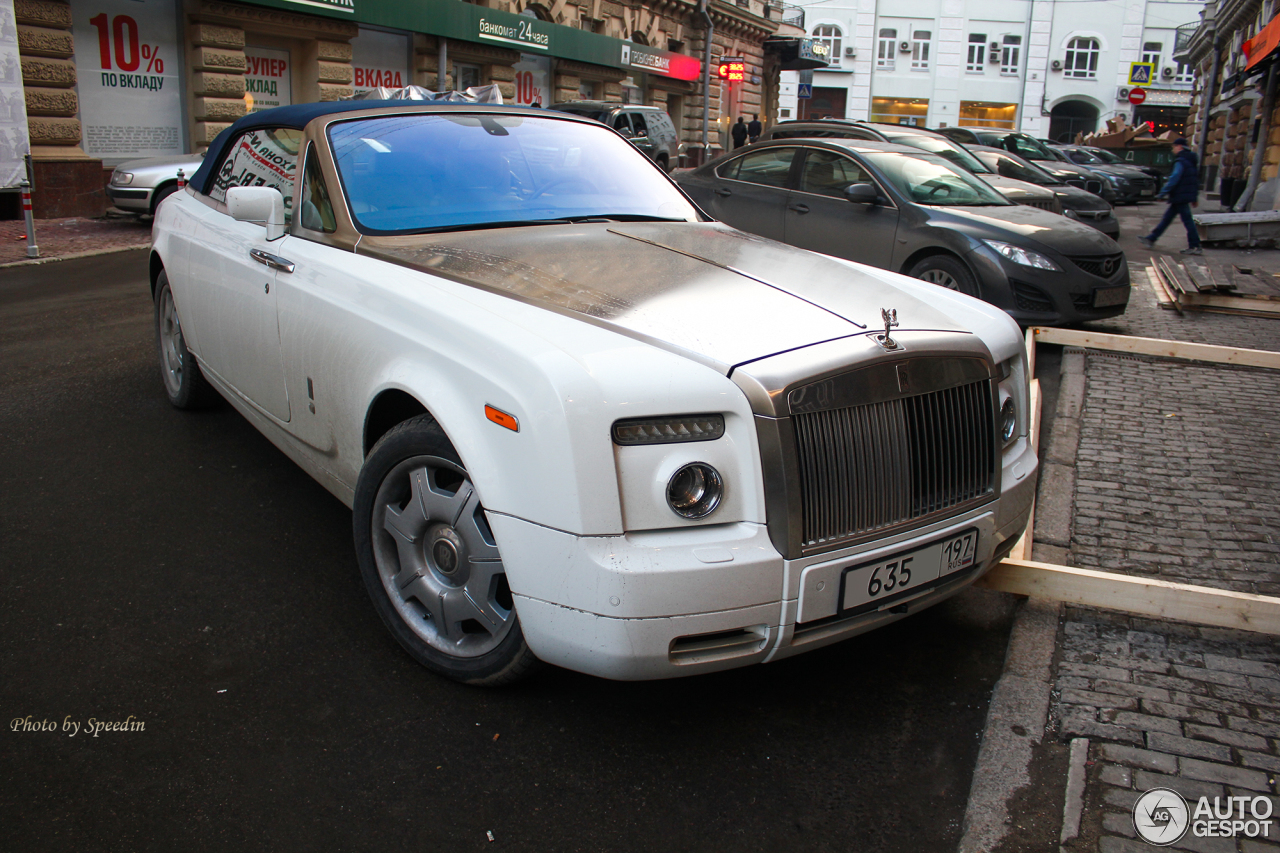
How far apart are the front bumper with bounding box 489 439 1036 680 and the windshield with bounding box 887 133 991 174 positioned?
369 inches

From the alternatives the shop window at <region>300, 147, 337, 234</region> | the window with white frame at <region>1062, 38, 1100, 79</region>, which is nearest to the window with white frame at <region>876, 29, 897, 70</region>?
the window with white frame at <region>1062, 38, 1100, 79</region>

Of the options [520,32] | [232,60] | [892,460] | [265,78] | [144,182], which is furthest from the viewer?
[520,32]

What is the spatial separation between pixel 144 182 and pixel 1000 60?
190 ft

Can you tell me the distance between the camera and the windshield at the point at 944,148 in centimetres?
1083

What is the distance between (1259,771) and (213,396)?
4788 mm

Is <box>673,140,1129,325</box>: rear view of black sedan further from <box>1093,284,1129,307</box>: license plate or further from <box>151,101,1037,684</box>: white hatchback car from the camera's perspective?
<box>151,101,1037,684</box>: white hatchback car

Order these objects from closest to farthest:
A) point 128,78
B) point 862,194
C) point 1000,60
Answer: point 862,194
point 128,78
point 1000,60

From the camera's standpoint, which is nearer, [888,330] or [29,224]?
[888,330]

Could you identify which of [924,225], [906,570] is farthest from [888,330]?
[924,225]

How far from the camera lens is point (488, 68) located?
24344 mm

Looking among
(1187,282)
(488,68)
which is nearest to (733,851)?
(1187,282)

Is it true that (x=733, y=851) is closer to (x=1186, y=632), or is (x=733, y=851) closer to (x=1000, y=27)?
(x=1186, y=632)

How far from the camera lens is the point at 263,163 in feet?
13.7

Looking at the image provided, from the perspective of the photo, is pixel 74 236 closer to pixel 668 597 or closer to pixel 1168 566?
pixel 668 597
